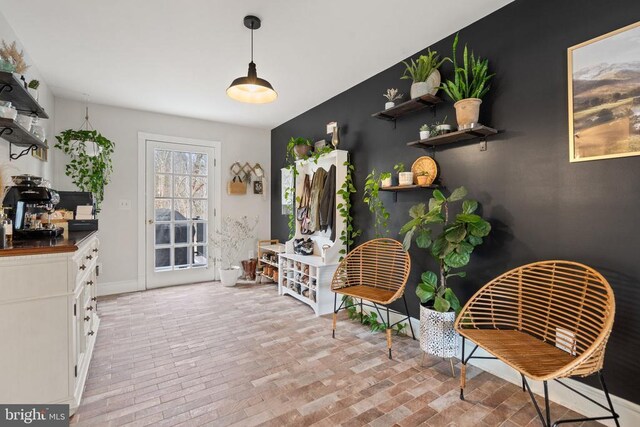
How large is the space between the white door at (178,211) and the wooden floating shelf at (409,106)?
295 centimetres

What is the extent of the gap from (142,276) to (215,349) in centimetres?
235

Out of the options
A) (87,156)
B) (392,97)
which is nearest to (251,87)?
(392,97)

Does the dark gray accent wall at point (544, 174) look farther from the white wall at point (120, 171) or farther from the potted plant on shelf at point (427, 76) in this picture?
A: the white wall at point (120, 171)

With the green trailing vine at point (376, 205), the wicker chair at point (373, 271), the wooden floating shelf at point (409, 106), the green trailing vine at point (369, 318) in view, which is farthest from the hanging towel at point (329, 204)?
the wooden floating shelf at point (409, 106)

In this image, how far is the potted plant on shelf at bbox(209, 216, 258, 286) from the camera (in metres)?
4.68

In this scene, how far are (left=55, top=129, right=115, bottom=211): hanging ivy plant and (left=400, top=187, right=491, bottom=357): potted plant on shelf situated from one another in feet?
12.0

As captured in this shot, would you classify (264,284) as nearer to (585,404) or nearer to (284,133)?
(284,133)

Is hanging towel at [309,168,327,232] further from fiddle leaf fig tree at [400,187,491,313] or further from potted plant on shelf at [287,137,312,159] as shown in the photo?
fiddle leaf fig tree at [400,187,491,313]

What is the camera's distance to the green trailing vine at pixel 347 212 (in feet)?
10.8

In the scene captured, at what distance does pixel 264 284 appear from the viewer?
178 inches

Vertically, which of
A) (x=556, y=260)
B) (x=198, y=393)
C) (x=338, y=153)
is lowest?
(x=198, y=393)

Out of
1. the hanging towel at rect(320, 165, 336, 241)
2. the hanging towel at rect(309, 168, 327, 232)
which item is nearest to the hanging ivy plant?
the hanging towel at rect(309, 168, 327, 232)

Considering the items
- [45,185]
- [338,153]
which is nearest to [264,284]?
[338,153]

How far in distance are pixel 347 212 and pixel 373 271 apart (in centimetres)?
77
